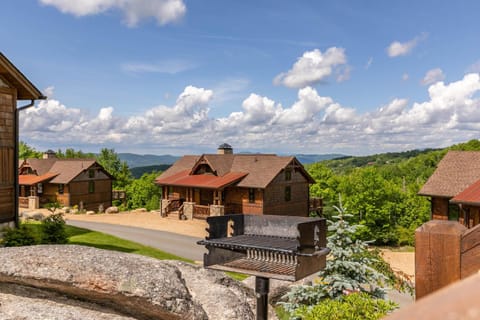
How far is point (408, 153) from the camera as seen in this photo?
17625 cm

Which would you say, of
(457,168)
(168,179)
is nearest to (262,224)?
Answer: (457,168)

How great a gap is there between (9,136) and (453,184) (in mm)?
25281

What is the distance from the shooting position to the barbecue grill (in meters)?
5.10

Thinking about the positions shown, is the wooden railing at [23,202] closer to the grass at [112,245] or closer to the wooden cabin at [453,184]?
the grass at [112,245]

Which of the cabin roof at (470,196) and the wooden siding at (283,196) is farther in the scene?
the wooden siding at (283,196)

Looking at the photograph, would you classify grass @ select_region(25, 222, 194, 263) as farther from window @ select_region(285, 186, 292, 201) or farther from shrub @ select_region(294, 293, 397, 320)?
window @ select_region(285, 186, 292, 201)

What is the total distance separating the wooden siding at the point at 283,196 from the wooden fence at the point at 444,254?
29.8 meters

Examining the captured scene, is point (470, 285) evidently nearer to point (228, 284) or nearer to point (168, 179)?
point (228, 284)

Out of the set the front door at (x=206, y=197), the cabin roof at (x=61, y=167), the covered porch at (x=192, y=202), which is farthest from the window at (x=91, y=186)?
the front door at (x=206, y=197)

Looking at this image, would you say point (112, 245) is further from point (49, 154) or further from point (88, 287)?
point (49, 154)

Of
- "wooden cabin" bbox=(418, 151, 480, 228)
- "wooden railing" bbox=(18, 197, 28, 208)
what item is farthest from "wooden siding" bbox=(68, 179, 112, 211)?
"wooden cabin" bbox=(418, 151, 480, 228)

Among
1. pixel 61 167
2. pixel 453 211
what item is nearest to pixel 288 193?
pixel 453 211

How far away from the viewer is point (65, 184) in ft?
Result: 130

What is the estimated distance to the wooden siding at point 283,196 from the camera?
3312 centimetres
